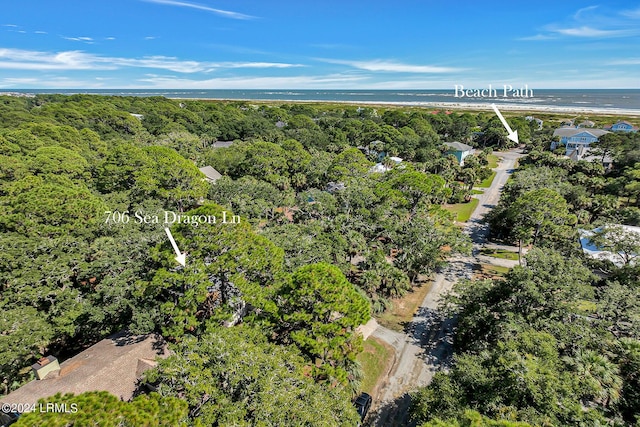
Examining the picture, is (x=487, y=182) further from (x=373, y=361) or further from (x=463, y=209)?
(x=373, y=361)

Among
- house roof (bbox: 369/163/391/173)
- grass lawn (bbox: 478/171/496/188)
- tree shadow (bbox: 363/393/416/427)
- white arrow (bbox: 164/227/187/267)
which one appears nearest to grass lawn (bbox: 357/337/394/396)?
tree shadow (bbox: 363/393/416/427)

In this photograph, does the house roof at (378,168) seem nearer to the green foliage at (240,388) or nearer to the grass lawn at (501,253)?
the grass lawn at (501,253)

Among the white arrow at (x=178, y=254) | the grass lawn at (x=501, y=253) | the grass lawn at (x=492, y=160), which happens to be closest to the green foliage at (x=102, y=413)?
the white arrow at (x=178, y=254)

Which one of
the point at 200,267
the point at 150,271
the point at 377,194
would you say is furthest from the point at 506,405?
the point at 377,194

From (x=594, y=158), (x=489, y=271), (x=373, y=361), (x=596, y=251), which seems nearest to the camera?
(x=373, y=361)

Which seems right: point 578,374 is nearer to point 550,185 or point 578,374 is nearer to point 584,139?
point 550,185

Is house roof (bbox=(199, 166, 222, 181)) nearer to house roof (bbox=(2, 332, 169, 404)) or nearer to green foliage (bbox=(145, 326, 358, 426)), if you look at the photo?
house roof (bbox=(2, 332, 169, 404))

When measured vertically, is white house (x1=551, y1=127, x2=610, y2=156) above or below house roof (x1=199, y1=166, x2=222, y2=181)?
above

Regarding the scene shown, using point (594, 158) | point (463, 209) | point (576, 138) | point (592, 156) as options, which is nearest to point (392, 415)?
point (463, 209)
